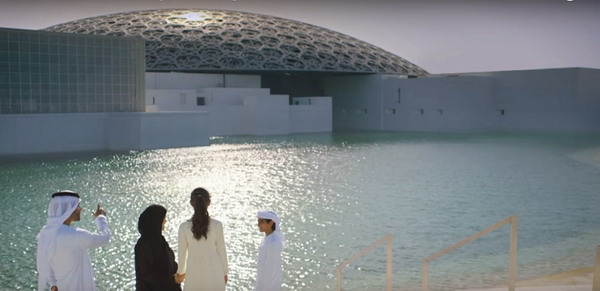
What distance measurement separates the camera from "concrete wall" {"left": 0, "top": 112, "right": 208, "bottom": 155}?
26000 mm

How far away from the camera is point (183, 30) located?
148 feet

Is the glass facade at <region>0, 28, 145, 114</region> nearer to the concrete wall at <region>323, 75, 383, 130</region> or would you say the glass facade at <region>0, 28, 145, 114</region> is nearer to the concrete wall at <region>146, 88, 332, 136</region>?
the concrete wall at <region>146, 88, 332, 136</region>

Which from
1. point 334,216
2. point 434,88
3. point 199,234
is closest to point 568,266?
point 334,216

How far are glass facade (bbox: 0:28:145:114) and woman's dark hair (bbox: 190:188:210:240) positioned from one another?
23.5m

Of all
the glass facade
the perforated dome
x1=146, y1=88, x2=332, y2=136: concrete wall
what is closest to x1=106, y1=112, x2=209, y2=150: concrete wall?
the glass facade

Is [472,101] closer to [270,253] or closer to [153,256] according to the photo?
[270,253]

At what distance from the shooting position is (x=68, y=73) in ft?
91.7

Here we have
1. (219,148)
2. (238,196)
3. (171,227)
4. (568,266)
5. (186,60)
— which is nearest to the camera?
(568,266)

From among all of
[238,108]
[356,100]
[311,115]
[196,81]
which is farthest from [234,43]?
[356,100]

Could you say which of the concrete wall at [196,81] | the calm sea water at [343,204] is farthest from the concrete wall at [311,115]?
the calm sea water at [343,204]

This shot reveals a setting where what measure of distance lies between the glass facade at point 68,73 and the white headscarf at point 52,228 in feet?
76.3

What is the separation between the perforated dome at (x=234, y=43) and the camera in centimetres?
4222

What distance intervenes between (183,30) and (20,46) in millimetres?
19400

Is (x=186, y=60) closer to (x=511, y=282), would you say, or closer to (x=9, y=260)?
(x=9, y=260)
